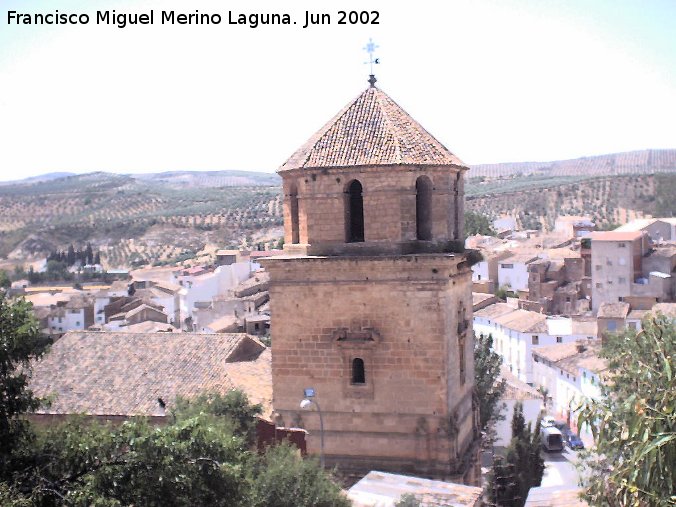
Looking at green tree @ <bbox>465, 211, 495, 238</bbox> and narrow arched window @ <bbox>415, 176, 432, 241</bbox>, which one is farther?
green tree @ <bbox>465, 211, 495, 238</bbox>

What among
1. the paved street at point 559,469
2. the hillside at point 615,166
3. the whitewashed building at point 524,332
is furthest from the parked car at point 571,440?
the hillside at point 615,166

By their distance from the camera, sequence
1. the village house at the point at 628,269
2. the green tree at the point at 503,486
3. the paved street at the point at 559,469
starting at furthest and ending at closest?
the village house at the point at 628,269
the paved street at the point at 559,469
the green tree at the point at 503,486

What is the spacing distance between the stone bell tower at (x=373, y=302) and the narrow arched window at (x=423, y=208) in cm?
2

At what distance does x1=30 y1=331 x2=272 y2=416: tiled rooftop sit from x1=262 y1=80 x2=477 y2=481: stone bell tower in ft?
12.6

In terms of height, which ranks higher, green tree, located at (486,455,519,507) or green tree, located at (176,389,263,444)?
green tree, located at (176,389,263,444)

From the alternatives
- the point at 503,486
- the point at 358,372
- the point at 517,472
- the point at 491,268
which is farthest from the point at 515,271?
the point at 358,372

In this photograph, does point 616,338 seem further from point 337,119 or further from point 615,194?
point 615,194

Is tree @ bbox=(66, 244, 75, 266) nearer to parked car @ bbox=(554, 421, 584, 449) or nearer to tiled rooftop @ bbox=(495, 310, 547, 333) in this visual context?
tiled rooftop @ bbox=(495, 310, 547, 333)

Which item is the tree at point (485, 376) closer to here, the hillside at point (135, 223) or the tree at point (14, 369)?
the tree at point (14, 369)

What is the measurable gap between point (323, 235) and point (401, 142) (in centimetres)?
216

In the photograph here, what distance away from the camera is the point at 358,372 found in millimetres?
16547

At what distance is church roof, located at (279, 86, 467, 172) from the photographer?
639 inches

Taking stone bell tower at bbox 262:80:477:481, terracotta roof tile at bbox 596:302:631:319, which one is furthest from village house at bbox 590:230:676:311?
stone bell tower at bbox 262:80:477:481

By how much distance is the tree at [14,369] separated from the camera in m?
10.2
